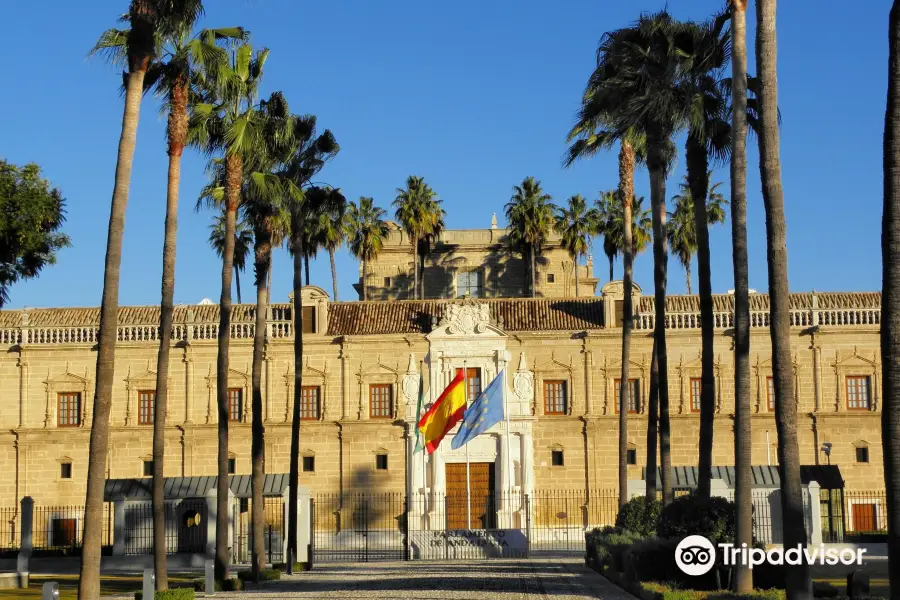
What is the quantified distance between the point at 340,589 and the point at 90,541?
755cm

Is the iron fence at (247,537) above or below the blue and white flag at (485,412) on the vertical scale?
below

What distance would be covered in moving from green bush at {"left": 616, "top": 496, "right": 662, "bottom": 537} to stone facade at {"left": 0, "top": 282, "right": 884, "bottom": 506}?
16.6 m

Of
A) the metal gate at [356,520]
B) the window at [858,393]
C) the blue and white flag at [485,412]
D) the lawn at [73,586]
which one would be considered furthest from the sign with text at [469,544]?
the window at [858,393]

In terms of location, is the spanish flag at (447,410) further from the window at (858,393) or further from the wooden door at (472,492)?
the window at (858,393)

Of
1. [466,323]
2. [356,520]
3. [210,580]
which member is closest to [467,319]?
[466,323]

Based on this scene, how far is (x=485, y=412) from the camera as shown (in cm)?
3762

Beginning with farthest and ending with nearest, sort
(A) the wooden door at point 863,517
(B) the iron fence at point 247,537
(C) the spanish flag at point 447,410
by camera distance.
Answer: (A) the wooden door at point 863,517, (C) the spanish flag at point 447,410, (B) the iron fence at point 247,537

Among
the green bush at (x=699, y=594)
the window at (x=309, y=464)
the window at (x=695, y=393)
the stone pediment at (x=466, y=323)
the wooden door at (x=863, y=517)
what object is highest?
the stone pediment at (x=466, y=323)

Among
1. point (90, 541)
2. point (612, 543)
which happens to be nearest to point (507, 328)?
point (612, 543)

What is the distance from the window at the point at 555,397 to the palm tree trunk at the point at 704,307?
22845 mm

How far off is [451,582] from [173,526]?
12002mm

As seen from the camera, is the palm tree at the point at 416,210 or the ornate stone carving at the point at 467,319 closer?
the ornate stone carving at the point at 467,319

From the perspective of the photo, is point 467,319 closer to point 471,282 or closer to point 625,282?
point 625,282

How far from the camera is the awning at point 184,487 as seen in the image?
35.4 meters
